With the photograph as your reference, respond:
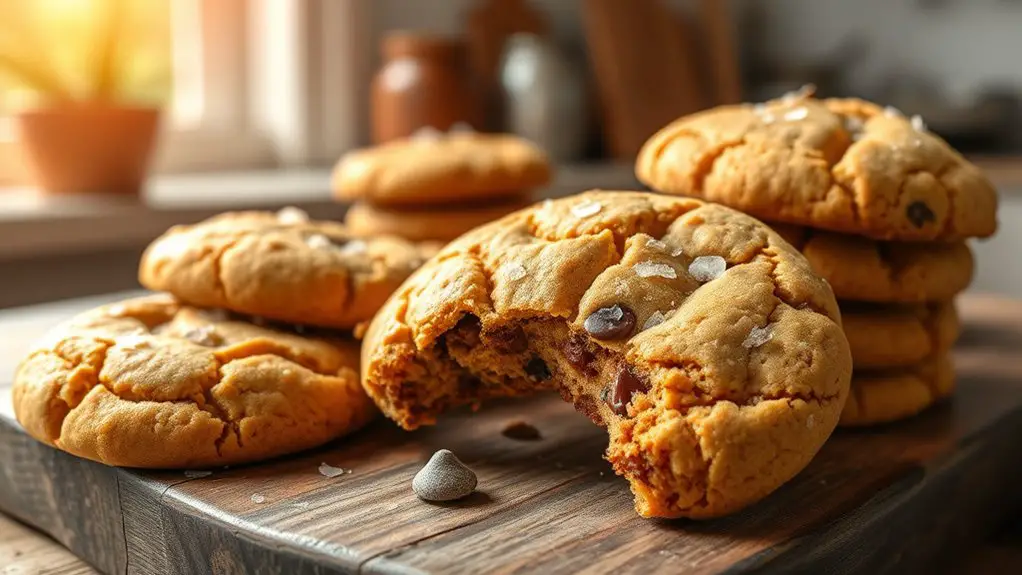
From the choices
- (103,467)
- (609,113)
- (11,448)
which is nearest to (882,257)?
(103,467)

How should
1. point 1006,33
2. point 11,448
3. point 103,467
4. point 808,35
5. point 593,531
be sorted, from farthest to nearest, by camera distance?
1. point 808,35
2. point 1006,33
3. point 11,448
4. point 103,467
5. point 593,531

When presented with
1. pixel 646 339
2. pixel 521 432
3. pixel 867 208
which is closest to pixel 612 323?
pixel 646 339

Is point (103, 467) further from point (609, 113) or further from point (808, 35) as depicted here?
point (808, 35)

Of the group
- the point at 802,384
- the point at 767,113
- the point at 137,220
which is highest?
the point at 767,113

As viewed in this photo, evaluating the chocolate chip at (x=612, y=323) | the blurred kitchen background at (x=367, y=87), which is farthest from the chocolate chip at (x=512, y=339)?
the blurred kitchen background at (x=367, y=87)

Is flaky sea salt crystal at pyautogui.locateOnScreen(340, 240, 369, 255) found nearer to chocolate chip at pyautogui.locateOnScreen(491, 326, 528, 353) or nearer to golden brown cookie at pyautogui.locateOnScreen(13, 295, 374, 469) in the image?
golden brown cookie at pyautogui.locateOnScreen(13, 295, 374, 469)

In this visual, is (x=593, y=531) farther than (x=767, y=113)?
No
